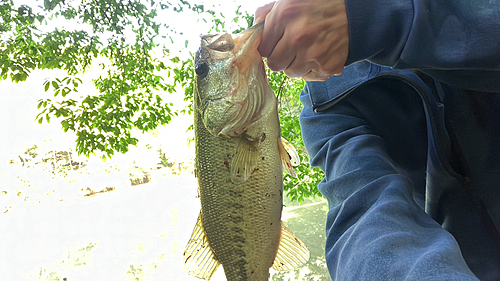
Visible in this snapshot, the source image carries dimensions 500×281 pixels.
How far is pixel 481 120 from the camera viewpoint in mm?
792

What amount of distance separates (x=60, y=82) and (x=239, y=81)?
10.2ft

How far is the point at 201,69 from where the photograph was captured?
984mm

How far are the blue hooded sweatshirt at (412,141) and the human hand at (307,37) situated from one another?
0.09 ft

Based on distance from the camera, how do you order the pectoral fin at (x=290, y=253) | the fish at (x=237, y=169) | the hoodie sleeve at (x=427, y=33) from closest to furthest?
1. the hoodie sleeve at (x=427, y=33)
2. the fish at (x=237, y=169)
3. the pectoral fin at (x=290, y=253)

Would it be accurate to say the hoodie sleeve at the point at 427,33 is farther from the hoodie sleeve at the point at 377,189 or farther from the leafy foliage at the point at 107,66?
the leafy foliage at the point at 107,66

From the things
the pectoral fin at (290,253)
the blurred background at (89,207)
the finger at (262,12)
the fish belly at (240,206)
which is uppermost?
the finger at (262,12)

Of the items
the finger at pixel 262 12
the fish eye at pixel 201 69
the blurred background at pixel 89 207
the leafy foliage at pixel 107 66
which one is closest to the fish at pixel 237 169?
the fish eye at pixel 201 69

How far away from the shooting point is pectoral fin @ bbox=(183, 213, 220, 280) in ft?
3.76

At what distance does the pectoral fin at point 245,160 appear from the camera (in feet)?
3.23

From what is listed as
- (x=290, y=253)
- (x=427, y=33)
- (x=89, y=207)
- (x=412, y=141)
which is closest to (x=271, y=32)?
(x=427, y=33)

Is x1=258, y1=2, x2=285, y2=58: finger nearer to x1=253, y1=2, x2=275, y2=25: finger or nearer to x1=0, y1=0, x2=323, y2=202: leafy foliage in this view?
x1=253, y1=2, x2=275, y2=25: finger

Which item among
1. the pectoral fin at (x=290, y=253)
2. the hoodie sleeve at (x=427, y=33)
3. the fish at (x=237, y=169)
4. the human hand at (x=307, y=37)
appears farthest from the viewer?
the pectoral fin at (x=290, y=253)

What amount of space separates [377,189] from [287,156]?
36 centimetres

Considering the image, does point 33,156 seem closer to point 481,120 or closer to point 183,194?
point 183,194
